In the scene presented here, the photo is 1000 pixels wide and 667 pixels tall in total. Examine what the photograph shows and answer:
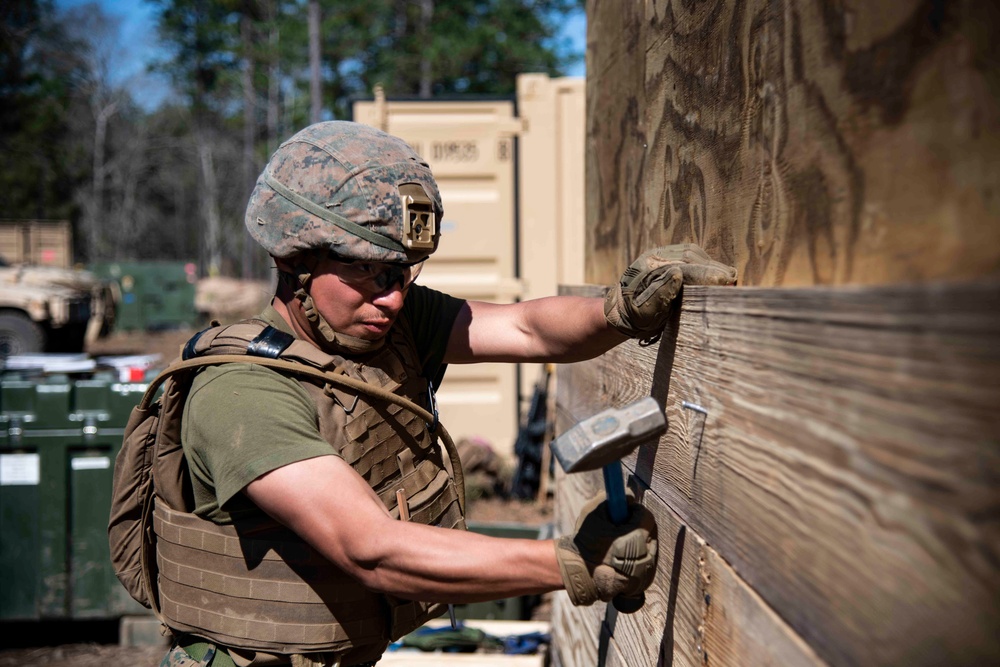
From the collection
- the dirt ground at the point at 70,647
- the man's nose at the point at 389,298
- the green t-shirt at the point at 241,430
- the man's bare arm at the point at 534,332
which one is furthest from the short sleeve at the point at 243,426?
the dirt ground at the point at 70,647

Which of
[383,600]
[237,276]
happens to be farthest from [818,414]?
[237,276]

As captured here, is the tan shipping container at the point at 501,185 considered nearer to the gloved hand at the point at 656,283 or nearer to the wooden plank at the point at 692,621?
the wooden plank at the point at 692,621

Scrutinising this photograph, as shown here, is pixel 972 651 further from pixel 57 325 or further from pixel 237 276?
pixel 237 276

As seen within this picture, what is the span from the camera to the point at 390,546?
1.64m

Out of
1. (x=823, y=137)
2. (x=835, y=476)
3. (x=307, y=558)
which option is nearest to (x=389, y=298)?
(x=307, y=558)

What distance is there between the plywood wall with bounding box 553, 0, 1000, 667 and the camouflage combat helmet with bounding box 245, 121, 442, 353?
0.62m

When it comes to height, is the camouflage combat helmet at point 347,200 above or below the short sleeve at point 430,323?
above

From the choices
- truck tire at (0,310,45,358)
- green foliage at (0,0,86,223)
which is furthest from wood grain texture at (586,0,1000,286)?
green foliage at (0,0,86,223)

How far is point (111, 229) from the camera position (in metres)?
38.4

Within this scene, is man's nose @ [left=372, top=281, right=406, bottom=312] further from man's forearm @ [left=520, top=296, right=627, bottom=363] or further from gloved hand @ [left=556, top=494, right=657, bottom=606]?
gloved hand @ [left=556, top=494, right=657, bottom=606]

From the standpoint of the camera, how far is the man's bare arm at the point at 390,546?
1.59 meters

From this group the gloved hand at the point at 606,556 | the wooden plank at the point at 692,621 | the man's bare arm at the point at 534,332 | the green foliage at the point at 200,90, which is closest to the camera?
the wooden plank at the point at 692,621

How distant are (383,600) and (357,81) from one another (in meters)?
24.5

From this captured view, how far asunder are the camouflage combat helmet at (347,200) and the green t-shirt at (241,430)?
29 cm
